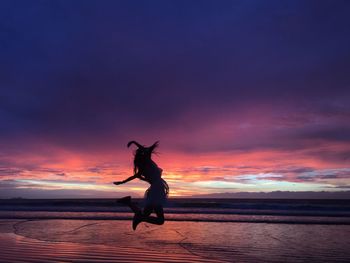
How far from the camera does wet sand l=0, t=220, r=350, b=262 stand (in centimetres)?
952

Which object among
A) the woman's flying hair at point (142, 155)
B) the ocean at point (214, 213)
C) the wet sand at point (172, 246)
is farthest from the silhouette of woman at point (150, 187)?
the ocean at point (214, 213)

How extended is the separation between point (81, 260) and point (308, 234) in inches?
396

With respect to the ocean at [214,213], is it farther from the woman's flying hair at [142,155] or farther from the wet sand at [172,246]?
the woman's flying hair at [142,155]

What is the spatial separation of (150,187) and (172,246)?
3177 mm

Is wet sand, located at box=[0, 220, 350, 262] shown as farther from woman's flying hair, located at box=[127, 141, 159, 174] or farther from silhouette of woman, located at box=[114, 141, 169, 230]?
woman's flying hair, located at box=[127, 141, 159, 174]

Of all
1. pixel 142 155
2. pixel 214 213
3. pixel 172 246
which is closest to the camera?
pixel 142 155

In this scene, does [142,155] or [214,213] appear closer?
[142,155]

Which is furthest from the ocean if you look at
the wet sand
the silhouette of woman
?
the silhouette of woman

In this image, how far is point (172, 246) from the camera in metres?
11.5

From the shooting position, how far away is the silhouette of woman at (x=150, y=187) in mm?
8922

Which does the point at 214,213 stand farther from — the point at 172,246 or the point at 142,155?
the point at 142,155

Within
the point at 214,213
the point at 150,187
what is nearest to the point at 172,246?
the point at 150,187

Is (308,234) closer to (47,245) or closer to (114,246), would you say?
(114,246)

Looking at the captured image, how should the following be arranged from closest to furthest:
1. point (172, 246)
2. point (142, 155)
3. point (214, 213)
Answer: point (142, 155), point (172, 246), point (214, 213)
